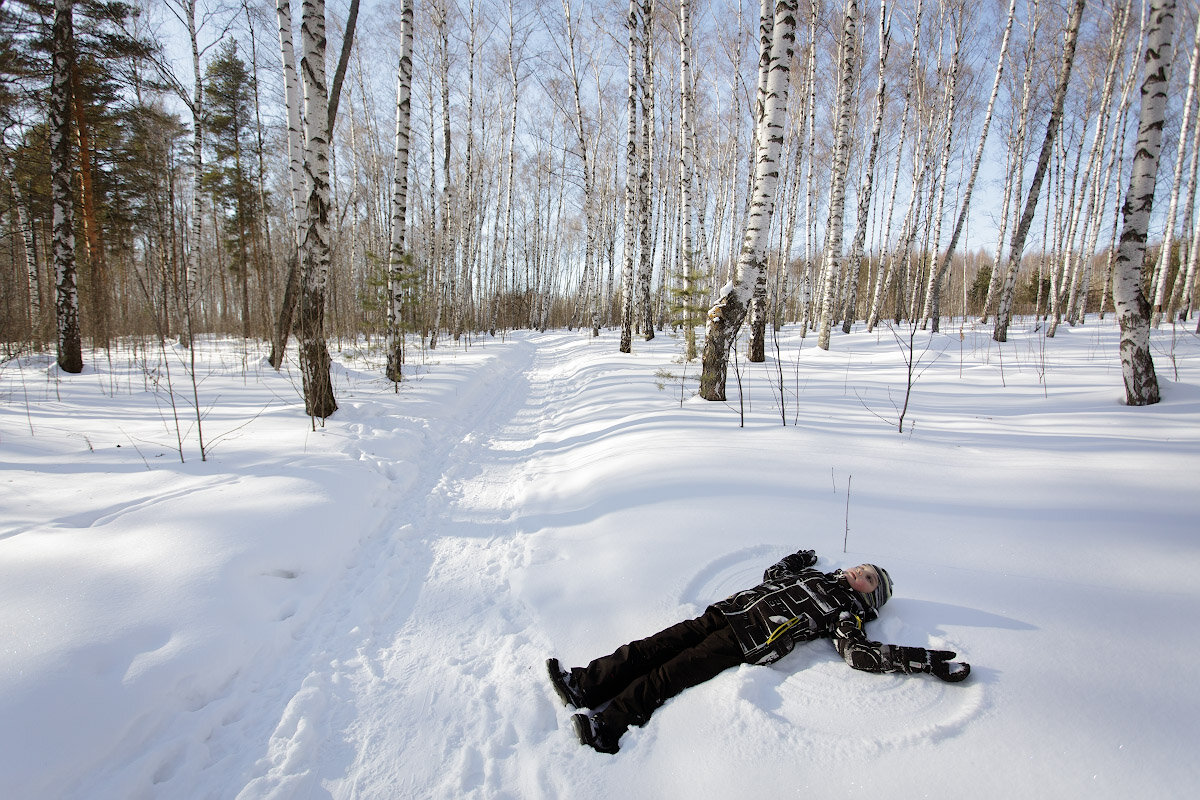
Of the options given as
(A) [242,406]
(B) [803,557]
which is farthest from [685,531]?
(A) [242,406]

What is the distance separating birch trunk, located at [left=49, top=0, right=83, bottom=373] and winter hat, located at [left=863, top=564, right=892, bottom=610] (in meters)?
12.3

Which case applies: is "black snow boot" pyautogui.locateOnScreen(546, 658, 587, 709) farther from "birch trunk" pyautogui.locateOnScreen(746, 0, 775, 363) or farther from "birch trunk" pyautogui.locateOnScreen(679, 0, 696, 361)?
"birch trunk" pyautogui.locateOnScreen(679, 0, 696, 361)

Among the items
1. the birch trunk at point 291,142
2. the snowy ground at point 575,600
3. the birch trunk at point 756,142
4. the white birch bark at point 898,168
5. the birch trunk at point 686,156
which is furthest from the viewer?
the white birch bark at point 898,168

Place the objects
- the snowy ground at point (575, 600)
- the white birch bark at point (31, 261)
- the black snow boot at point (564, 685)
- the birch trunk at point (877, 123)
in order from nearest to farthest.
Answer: the snowy ground at point (575, 600) → the black snow boot at point (564, 685) → the white birch bark at point (31, 261) → the birch trunk at point (877, 123)

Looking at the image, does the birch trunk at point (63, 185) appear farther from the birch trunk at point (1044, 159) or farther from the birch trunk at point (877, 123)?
the birch trunk at point (1044, 159)

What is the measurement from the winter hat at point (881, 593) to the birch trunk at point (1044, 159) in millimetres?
11862

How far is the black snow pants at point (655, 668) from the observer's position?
6.59ft

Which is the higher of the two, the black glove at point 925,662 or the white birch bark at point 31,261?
the white birch bark at point 31,261

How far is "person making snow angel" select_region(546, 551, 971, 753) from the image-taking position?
196 cm

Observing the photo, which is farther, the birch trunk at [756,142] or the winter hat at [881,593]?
the birch trunk at [756,142]

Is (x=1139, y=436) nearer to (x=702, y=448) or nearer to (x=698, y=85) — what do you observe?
(x=702, y=448)

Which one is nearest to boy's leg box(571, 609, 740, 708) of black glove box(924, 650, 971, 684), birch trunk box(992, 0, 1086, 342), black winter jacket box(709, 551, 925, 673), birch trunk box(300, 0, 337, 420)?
black winter jacket box(709, 551, 925, 673)

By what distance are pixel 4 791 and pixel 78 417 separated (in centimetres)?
592

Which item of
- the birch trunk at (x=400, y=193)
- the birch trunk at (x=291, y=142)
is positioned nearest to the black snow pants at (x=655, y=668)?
the birch trunk at (x=291, y=142)
